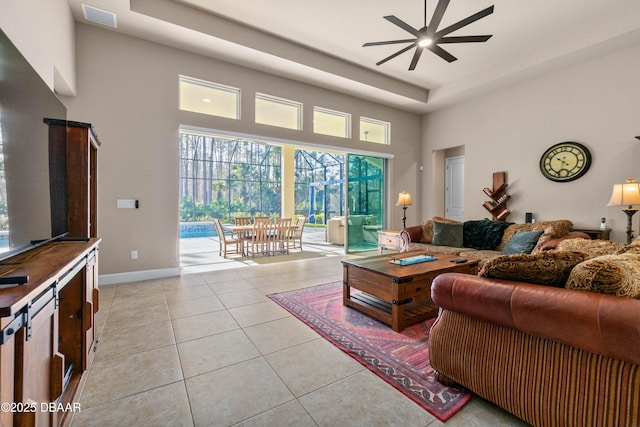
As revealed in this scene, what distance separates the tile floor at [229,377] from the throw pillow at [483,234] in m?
3.39

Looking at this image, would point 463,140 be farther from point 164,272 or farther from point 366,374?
point 164,272

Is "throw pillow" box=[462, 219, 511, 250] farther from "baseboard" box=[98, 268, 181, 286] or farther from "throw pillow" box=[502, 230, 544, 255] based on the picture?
"baseboard" box=[98, 268, 181, 286]

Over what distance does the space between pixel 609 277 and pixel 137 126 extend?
16.0 feet

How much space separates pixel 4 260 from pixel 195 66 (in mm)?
3967

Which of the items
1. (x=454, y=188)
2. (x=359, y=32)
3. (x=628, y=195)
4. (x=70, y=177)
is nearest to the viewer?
(x=70, y=177)

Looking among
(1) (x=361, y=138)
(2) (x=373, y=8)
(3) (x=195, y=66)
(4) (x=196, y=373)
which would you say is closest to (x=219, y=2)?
(3) (x=195, y=66)

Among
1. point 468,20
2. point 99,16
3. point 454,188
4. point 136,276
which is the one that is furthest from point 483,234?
point 99,16

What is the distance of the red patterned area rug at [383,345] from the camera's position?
5.44 feet

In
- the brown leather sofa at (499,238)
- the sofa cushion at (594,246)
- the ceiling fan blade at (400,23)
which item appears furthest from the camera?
the brown leather sofa at (499,238)

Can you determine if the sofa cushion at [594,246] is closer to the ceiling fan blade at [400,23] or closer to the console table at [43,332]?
the ceiling fan blade at [400,23]

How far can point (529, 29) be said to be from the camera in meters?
4.04

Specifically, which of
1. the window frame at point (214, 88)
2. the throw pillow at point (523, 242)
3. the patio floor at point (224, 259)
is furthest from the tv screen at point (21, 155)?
the throw pillow at point (523, 242)

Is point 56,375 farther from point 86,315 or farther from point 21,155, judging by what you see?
point 21,155

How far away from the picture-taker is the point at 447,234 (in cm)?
478
